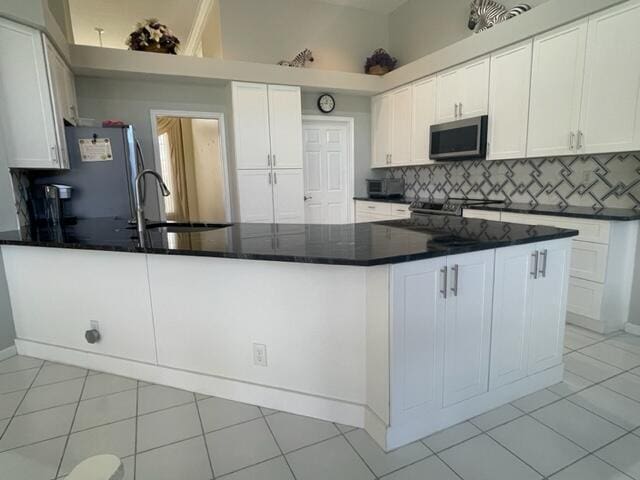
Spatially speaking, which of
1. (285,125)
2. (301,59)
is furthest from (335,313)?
(301,59)

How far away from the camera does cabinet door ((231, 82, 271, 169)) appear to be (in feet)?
13.6

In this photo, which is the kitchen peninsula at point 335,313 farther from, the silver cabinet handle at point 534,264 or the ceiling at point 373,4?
the ceiling at point 373,4

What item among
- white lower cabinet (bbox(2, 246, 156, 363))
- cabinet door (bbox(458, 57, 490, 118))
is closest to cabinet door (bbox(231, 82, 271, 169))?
cabinet door (bbox(458, 57, 490, 118))

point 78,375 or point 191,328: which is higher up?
point 191,328

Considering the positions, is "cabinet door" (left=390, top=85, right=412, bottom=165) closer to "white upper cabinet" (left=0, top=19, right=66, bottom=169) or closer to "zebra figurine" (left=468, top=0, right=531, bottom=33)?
"zebra figurine" (left=468, top=0, right=531, bottom=33)

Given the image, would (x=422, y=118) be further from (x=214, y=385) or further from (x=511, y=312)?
(x=214, y=385)

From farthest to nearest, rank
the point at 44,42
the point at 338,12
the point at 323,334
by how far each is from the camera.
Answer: the point at 338,12
the point at 44,42
the point at 323,334

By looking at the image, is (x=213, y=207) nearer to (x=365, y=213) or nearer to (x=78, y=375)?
(x=365, y=213)

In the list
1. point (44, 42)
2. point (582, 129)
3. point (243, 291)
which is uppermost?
point (44, 42)

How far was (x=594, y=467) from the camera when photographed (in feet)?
4.68

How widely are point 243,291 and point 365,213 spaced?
360 cm

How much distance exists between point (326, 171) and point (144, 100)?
2.50 m

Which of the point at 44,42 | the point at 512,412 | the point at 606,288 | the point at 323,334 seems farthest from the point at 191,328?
the point at 606,288

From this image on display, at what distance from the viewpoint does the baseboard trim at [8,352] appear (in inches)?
94.6
